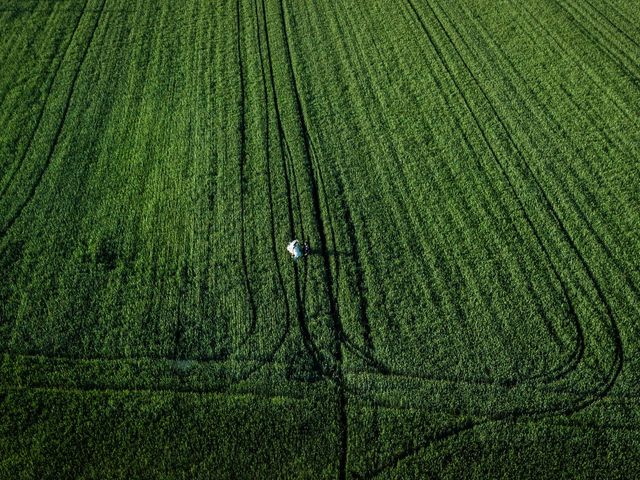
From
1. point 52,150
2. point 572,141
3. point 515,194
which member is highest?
point 52,150

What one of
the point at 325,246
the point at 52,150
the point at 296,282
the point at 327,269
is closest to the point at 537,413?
the point at 327,269

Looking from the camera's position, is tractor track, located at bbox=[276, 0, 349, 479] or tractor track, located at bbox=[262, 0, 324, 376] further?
tractor track, located at bbox=[262, 0, 324, 376]

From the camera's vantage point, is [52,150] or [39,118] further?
[39,118]

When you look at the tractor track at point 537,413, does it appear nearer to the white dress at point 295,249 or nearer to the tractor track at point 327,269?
the tractor track at point 327,269

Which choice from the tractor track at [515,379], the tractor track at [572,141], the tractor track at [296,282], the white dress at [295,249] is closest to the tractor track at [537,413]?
the tractor track at [515,379]

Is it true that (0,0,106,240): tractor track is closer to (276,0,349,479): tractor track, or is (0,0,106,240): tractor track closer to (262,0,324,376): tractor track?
(262,0,324,376): tractor track

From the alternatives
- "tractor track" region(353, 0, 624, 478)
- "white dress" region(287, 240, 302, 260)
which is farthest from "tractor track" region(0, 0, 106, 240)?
"tractor track" region(353, 0, 624, 478)

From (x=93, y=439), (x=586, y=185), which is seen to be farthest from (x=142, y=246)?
(x=586, y=185)

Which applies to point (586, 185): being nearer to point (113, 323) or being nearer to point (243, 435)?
point (243, 435)

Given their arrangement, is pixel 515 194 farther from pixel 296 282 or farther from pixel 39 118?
pixel 39 118
